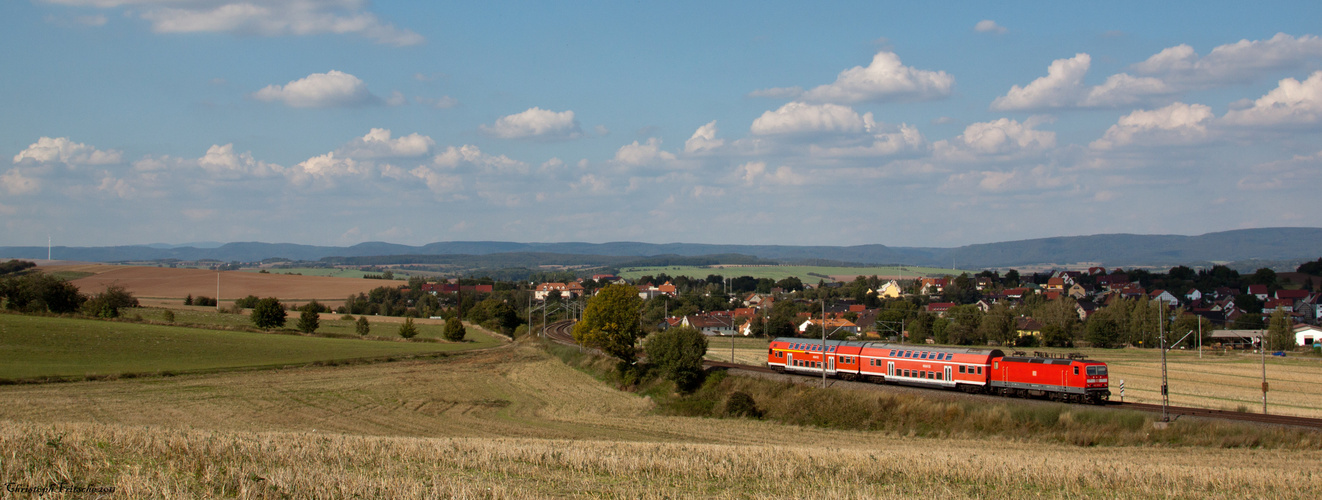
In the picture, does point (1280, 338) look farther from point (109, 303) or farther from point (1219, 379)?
point (109, 303)

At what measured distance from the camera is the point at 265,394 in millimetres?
43812

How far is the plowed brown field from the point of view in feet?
390

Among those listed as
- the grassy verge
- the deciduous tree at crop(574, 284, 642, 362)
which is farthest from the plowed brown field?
the grassy verge

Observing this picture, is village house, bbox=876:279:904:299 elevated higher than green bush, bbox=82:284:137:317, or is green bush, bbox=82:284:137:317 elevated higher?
green bush, bbox=82:284:137:317

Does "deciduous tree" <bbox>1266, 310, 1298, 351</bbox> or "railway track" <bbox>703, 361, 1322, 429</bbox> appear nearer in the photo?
"railway track" <bbox>703, 361, 1322, 429</bbox>

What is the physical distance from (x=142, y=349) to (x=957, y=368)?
5501 centimetres

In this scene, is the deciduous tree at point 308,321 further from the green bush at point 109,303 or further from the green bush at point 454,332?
the green bush at point 109,303

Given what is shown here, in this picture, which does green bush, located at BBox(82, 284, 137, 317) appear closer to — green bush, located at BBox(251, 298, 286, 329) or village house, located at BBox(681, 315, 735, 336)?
green bush, located at BBox(251, 298, 286, 329)

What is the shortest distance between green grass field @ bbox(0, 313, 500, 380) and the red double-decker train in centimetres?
3617

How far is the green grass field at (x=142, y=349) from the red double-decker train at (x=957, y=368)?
119 ft

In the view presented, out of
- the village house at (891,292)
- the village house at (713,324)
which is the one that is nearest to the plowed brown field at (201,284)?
the village house at (713,324)

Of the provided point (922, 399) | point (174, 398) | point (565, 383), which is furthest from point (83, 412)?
point (922, 399)

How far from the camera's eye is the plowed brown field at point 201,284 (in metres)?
119

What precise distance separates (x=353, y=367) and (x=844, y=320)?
82.9 metres
